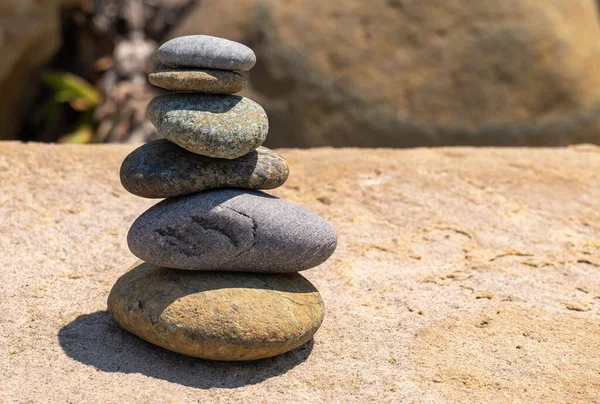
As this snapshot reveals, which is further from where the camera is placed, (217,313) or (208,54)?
(208,54)

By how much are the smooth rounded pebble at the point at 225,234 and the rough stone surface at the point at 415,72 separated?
15.7ft

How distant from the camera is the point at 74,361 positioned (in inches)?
185

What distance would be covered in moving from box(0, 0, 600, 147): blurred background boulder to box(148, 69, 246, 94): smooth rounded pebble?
188 inches

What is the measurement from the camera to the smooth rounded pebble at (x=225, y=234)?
4.82 meters

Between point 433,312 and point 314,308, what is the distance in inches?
40.0

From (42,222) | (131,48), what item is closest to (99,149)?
(42,222)

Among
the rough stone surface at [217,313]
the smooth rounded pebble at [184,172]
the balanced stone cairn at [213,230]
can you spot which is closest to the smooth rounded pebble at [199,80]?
the balanced stone cairn at [213,230]

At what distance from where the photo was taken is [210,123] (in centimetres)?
473

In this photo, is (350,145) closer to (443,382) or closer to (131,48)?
(131,48)

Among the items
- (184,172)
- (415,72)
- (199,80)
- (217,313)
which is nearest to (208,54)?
(199,80)

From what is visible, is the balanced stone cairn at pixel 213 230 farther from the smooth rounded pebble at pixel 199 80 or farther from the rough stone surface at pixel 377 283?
the rough stone surface at pixel 377 283

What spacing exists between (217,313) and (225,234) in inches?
18.7

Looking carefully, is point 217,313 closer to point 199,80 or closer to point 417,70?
point 199,80

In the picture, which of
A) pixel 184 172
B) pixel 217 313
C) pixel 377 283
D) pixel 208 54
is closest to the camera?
pixel 217 313
